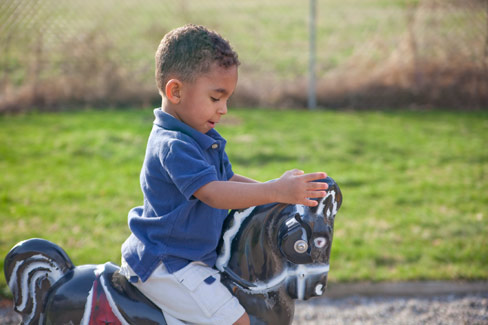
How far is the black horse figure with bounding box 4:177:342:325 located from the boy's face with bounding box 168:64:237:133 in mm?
407

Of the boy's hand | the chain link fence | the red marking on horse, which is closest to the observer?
the boy's hand

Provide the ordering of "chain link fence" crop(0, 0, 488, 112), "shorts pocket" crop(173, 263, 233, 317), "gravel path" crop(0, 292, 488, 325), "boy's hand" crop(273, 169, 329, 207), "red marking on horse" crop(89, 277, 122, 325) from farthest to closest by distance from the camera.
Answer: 1. "chain link fence" crop(0, 0, 488, 112)
2. "gravel path" crop(0, 292, 488, 325)
3. "red marking on horse" crop(89, 277, 122, 325)
4. "shorts pocket" crop(173, 263, 233, 317)
5. "boy's hand" crop(273, 169, 329, 207)

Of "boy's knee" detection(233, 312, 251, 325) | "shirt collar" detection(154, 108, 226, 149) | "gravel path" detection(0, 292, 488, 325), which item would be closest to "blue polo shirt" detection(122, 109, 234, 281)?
"shirt collar" detection(154, 108, 226, 149)

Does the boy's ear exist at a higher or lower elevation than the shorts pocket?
higher

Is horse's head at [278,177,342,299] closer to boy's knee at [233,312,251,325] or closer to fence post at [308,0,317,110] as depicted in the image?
boy's knee at [233,312,251,325]

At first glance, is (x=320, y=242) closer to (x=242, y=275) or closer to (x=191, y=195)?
(x=242, y=275)

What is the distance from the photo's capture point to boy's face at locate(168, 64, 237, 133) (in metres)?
1.86

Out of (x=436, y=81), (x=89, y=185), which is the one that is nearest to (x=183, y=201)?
(x=89, y=185)

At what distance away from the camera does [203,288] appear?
6.19 feet

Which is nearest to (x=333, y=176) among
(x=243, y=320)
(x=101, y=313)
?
(x=243, y=320)

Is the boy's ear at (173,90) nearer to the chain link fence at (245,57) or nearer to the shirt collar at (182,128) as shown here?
the shirt collar at (182,128)

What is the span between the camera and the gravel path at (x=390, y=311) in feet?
11.4

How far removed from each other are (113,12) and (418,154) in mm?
6483

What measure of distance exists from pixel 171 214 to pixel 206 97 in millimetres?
462
